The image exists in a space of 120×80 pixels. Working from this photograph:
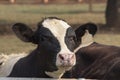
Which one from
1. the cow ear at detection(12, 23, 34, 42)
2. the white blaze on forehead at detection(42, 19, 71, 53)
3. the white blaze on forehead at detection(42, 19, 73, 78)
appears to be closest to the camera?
the white blaze on forehead at detection(42, 19, 73, 78)

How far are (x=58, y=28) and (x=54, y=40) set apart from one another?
0.26m

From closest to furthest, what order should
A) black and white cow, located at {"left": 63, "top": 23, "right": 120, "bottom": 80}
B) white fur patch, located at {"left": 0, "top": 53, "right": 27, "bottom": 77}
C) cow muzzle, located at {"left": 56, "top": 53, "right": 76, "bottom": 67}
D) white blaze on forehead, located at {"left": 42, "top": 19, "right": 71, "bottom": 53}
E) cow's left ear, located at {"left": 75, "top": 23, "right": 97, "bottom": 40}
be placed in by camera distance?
cow muzzle, located at {"left": 56, "top": 53, "right": 76, "bottom": 67} < white blaze on forehead, located at {"left": 42, "top": 19, "right": 71, "bottom": 53} < black and white cow, located at {"left": 63, "top": 23, "right": 120, "bottom": 80} < cow's left ear, located at {"left": 75, "top": 23, "right": 97, "bottom": 40} < white fur patch, located at {"left": 0, "top": 53, "right": 27, "bottom": 77}

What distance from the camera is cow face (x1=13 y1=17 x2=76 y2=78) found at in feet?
18.0

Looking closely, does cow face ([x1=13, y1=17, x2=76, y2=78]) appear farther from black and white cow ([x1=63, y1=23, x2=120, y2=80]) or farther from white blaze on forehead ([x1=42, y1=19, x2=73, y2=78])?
black and white cow ([x1=63, y1=23, x2=120, y2=80])

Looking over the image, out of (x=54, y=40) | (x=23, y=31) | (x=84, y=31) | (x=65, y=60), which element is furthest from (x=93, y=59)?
(x=65, y=60)

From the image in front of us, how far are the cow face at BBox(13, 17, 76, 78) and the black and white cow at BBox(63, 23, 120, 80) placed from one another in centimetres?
46

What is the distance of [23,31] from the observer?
639cm

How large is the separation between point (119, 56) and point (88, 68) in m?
0.60

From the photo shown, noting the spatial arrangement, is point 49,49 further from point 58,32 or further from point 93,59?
point 93,59

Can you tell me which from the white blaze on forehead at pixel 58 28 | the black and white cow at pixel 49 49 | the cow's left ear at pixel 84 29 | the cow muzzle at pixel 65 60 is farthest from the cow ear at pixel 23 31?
the cow muzzle at pixel 65 60

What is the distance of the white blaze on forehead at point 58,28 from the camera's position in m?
5.84

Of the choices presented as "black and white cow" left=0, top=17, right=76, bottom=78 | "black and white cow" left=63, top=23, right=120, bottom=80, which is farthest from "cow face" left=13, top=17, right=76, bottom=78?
"black and white cow" left=63, top=23, right=120, bottom=80

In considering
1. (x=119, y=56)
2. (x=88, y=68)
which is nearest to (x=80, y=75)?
(x=88, y=68)

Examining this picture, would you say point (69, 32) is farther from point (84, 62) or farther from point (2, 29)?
point (2, 29)
